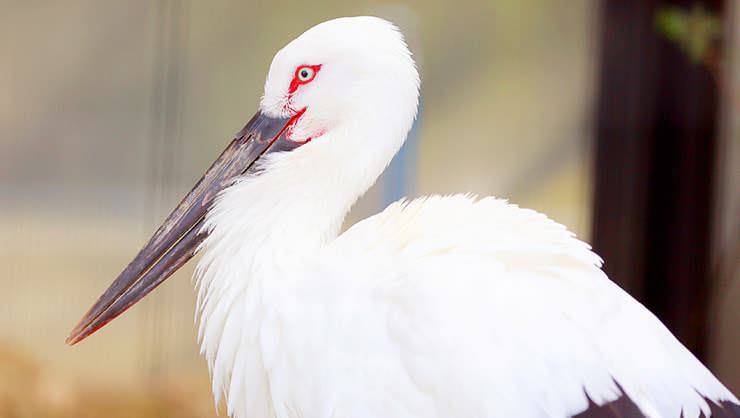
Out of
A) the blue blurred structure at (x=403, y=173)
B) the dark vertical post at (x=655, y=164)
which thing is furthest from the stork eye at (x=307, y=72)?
the dark vertical post at (x=655, y=164)

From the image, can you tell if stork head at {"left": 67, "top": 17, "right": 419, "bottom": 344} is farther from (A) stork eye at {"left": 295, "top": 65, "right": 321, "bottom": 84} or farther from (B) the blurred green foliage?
(B) the blurred green foliage

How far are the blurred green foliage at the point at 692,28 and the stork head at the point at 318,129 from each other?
1466mm

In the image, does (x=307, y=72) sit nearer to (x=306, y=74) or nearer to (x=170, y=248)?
(x=306, y=74)

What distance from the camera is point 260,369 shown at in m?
1.14

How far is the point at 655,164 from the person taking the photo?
2766 millimetres

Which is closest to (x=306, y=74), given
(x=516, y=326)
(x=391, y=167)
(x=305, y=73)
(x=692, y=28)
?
(x=305, y=73)

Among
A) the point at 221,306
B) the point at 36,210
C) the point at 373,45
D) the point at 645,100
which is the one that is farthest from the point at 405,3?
the point at 221,306

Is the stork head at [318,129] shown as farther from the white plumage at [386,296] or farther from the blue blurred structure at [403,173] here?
the blue blurred structure at [403,173]

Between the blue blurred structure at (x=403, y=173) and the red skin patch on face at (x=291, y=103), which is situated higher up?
the red skin patch on face at (x=291, y=103)

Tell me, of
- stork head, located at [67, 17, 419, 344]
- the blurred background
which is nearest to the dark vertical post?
the blurred background

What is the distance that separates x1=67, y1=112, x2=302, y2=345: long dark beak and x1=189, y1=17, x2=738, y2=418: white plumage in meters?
0.03

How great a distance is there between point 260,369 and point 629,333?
420 millimetres

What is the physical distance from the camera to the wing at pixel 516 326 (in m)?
1.02

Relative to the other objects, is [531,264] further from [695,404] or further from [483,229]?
[695,404]
